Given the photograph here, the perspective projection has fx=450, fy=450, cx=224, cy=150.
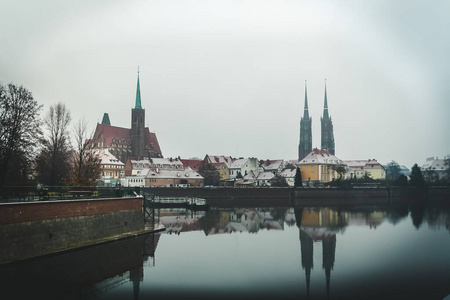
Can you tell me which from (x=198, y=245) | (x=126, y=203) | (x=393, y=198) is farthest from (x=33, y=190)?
(x=393, y=198)

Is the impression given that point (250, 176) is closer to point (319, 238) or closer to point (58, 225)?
point (319, 238)

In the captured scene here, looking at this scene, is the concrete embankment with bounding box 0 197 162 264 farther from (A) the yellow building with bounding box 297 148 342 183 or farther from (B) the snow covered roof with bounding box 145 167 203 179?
(A) the yellow building with bounding box 297 148 342 183

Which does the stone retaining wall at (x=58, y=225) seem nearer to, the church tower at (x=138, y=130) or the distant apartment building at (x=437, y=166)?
the church tower at (x=138, y=130)

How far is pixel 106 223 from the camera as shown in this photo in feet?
95.6

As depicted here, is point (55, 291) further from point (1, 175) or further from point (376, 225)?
point (376, 225)

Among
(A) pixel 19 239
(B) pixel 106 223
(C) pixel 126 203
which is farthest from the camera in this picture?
(C) pixel 126 203

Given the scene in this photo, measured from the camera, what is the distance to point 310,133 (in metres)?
180

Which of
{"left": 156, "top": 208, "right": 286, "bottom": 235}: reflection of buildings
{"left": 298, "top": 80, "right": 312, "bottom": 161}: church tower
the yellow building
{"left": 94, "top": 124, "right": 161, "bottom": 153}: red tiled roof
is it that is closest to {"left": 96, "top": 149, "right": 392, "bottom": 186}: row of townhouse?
the yellow building

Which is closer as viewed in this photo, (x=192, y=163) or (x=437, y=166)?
(x=192, y=163)

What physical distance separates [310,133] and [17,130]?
153 metres

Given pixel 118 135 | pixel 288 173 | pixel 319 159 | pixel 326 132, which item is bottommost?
pixel 288 173

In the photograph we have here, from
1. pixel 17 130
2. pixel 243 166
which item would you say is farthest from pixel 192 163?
pixel 17 130

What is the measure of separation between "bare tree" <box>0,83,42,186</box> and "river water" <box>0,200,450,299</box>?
1174cm

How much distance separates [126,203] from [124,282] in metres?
12.5
